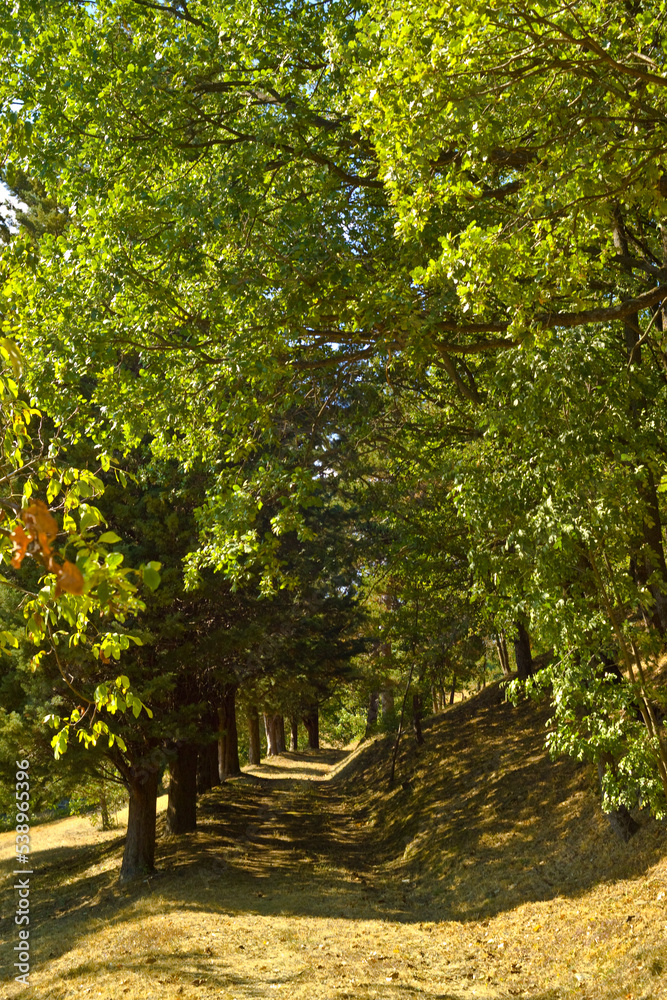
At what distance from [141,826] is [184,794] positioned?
2711 millimetres

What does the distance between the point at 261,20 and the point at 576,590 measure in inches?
249

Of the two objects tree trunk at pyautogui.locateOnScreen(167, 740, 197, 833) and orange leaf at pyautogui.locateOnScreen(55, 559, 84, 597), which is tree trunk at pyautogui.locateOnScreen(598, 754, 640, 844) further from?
orange leaf at pyautogui.locateOnScreen(55, 559, 84, 597)

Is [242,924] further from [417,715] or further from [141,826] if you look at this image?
[417,715]

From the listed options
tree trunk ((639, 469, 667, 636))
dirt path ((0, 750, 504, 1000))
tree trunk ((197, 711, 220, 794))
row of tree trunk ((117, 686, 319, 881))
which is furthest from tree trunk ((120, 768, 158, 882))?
tree trunk ((639, 469, 667, 636))

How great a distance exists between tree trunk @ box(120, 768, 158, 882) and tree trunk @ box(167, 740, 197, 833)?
1903mm

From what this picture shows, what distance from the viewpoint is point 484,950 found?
9016 mm

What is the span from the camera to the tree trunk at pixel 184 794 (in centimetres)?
1633

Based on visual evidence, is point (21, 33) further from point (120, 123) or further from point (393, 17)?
point (393, 17)

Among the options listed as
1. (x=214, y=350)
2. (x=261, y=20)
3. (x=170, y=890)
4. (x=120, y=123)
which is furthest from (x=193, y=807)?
(x=261, y=20)

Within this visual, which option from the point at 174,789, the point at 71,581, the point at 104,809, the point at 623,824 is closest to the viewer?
the point at 71,581

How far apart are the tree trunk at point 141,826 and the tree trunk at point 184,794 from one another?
1.90 m

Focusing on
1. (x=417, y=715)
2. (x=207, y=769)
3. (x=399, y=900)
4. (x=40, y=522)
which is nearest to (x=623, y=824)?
(x=399, y=900)

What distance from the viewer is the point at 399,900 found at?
12.3 metres

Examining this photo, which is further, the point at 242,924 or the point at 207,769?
the point at 207,769
